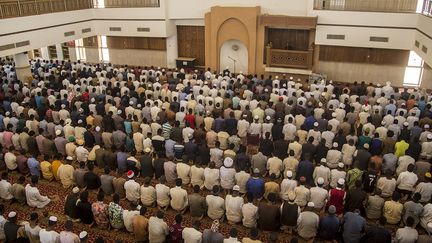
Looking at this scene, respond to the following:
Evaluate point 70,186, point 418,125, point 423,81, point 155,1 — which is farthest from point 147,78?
point 423,81

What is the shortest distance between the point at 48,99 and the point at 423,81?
15.4 metres

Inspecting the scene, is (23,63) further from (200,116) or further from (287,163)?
(287,163)

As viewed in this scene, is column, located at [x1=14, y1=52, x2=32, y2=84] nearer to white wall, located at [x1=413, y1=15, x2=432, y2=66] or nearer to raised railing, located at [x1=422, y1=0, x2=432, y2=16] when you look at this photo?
white wall, located at [x1=413, y1=15, x2=432, y2=66]

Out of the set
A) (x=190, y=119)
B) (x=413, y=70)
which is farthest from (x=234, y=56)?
(x=190, y=119)

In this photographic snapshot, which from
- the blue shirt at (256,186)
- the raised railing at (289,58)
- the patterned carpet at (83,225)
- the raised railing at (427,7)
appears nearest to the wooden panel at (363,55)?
the raised railing at (289,58)

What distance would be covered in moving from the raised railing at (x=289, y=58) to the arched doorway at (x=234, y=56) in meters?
1.72

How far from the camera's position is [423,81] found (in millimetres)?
16547

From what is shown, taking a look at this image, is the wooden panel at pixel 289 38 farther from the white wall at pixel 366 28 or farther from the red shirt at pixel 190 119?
the red shirt at pixel 190 119

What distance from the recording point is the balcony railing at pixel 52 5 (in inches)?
595

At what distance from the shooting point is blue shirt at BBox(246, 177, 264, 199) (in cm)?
830

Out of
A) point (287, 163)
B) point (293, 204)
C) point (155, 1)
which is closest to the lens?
point (293, 204)

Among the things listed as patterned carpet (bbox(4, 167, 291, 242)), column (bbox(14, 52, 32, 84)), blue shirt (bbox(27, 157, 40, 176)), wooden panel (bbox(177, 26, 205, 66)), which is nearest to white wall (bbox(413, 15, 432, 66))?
patterned carpet (bbox(4, 167, 291, 242))

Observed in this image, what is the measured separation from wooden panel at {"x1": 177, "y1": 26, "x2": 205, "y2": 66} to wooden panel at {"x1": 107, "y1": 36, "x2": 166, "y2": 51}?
1.02 m

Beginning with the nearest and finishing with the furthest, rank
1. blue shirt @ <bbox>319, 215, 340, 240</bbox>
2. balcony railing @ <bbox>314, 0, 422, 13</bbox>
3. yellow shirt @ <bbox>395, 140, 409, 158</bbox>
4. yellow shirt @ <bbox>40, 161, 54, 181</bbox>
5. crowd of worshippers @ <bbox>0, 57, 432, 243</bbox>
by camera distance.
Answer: blue shirt @ <bbox>319, 215, 340, 240</bbox> → crowd of worshippers @ <bbox>0, 57, 432, 243</bbox> → yellow shirt @ <bbox>40, 161, 54, 181</bbox> → yellow shirt @ <bbox>395, 140, 409, 158</bbox> → balcony railing @ <bbox>314, 0, 422, 13</bbox>
